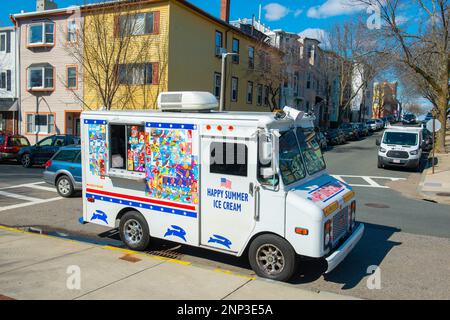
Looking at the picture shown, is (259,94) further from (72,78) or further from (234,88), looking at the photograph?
(72,78)

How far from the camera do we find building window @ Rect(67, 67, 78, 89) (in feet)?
94.8

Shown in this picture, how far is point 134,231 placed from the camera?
7.37m

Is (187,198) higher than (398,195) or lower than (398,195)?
higher

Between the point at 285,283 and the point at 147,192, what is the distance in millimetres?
2797

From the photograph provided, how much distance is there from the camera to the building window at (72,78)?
2889 centimetres

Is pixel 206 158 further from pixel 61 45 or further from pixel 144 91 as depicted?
pixel 61 45

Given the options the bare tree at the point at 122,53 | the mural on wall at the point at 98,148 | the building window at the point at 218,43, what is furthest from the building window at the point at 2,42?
the mural on wall at the point at 98,148

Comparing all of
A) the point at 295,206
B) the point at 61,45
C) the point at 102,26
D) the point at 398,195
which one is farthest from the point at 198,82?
the point at 295,206

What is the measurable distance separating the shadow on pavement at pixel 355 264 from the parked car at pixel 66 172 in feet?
26.7

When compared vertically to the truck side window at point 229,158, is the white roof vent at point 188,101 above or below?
above

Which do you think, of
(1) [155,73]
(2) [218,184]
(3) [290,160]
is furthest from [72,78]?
(3) [290,160]

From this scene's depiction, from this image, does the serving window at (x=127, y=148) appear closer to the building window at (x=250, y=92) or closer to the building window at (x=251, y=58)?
the building window at (x=251, y=58)

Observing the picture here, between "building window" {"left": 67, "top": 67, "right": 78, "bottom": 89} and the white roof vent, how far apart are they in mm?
24012
